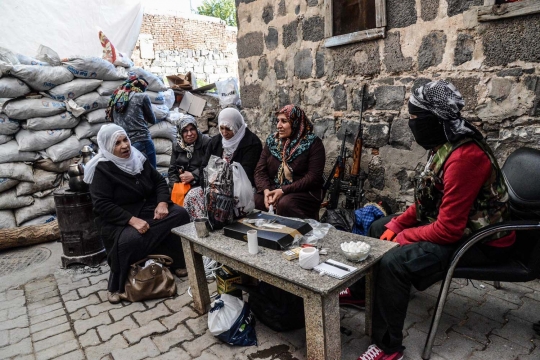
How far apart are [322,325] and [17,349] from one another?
2.09 metres

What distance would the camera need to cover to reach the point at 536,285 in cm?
264

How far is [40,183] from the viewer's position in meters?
4.32

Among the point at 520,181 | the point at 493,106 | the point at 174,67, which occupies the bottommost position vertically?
the point at 520,181

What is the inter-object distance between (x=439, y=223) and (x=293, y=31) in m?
2.80

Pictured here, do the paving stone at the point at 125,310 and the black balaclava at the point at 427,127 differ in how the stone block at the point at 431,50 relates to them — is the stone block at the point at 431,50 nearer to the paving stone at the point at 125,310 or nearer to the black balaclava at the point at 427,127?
the black balaclava at the point at 427,127

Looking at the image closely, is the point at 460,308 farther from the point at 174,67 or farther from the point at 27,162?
the point at 174,67

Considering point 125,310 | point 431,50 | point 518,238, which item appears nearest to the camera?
point 518,238

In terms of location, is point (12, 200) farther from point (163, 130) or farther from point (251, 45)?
point (251, 45)

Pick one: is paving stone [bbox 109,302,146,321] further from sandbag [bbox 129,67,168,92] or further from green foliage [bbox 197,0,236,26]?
green foliage [bbox 197,0,236,26]

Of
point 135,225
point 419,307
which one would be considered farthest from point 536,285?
point 135,225

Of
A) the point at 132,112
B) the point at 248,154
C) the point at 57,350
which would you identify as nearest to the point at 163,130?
the point at 132,112

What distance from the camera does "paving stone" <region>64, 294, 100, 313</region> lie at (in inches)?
112

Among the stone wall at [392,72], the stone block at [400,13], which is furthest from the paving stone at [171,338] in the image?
the stone block at [400,13]

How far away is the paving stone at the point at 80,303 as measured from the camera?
284cm
